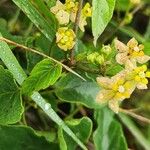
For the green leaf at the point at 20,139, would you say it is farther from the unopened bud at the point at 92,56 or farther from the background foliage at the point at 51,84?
the unopened bud at the point at 92,56

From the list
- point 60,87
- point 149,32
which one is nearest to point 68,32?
point 60,87

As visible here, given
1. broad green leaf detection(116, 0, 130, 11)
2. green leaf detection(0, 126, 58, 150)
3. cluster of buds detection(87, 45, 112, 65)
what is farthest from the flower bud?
broad green leaf detection(116, 0, 130, 11)

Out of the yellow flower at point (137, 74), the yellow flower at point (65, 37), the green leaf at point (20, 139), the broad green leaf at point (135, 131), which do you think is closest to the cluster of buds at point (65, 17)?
the yellow flower at point (65, 37)

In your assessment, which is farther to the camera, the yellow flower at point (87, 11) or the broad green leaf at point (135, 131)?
the broad green leaf at point (135, 131)

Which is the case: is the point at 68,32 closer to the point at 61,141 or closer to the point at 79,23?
the point at 79,23

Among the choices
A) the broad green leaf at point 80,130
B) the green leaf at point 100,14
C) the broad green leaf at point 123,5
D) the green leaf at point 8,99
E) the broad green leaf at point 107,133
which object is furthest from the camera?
the broad green leaf at point 123,5

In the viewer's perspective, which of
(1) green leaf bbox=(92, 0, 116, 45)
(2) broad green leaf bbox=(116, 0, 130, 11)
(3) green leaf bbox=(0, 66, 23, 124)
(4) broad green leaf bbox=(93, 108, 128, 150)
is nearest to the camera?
(1) green leaf bbox=(92, 0, 116, 45)

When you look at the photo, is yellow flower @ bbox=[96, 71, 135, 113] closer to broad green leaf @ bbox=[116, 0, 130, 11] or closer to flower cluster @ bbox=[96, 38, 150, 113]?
flower cluster @ bbox=[96, 38, 150, 113]
